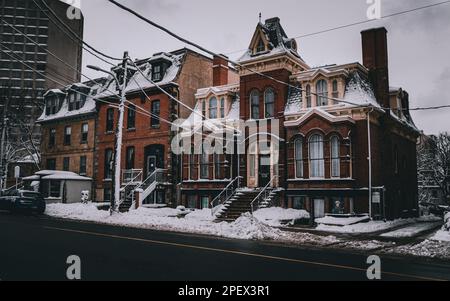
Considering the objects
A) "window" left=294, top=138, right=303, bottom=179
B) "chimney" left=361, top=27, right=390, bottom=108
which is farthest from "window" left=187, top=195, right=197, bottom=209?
"chimney" left=361, top=27, right=390, bottom=108

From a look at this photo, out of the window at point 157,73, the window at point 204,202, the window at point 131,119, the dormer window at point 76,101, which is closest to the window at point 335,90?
the window at point 204,202

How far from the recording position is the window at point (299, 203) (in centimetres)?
2388

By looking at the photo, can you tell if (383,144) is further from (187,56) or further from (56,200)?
(56,200)

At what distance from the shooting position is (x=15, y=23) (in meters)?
104

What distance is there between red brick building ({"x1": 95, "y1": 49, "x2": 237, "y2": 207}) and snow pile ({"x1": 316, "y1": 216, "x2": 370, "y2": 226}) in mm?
12505

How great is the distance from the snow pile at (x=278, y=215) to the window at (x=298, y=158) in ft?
7.60

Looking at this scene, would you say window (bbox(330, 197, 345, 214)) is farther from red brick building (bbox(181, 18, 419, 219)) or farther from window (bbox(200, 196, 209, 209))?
window (bbox(200, 196, 209, 209))

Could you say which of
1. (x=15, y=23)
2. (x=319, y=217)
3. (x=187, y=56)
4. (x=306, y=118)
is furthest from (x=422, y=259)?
(x=15, y=23)

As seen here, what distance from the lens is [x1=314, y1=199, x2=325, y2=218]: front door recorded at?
23.3 meters

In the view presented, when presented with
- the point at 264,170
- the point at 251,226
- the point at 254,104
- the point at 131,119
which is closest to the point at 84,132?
the point at 131,119

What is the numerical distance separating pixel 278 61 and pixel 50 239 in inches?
697

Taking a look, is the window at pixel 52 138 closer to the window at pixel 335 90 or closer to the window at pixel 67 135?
the window at pixel 67 135

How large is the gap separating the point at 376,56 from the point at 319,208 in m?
10.5

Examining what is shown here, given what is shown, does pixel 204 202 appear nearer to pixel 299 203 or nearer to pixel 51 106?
pixel 299 203
